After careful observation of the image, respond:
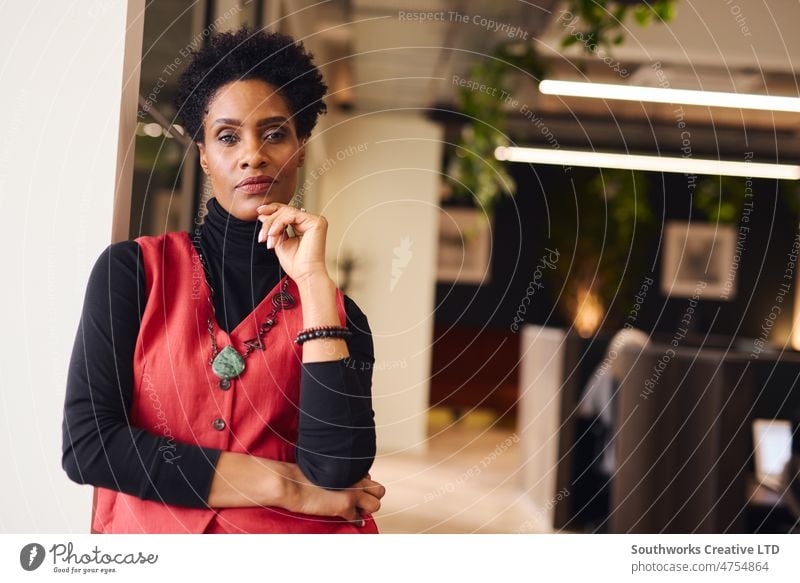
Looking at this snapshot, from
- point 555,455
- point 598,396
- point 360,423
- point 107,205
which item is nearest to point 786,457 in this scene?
point 598,396

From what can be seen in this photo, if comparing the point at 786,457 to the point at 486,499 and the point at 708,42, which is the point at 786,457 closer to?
the point at 486,499

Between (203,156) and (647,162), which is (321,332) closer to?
(203,156)

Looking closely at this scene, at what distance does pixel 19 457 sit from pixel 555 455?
6.25 feet

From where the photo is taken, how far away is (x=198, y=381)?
0.72m

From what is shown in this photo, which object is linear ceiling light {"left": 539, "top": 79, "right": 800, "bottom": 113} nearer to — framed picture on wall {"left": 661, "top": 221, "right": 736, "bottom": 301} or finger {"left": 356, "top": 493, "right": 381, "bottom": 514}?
finger {"left": 356, "top": 493, "right": 381, "bottom": 514}

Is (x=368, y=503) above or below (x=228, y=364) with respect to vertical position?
below

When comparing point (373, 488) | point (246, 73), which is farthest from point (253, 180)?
point (373, 488)

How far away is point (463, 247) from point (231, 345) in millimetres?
3537

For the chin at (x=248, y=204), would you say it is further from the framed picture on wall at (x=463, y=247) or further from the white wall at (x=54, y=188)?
the framed picture on wall at (x=463, y=247)

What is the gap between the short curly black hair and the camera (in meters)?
0.75

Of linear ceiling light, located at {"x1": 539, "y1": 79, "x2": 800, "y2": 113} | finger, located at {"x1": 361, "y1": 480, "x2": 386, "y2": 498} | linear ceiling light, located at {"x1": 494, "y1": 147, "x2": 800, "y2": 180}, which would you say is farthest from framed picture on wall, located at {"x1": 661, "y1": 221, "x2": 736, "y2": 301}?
finger, located at {"x1": 361, "y1": 480, "x2": 386, "y2": 498}

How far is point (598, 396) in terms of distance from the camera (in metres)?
2.28

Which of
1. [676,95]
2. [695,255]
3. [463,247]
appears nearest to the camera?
[676,95]

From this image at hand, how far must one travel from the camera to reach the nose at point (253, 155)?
0.74m
